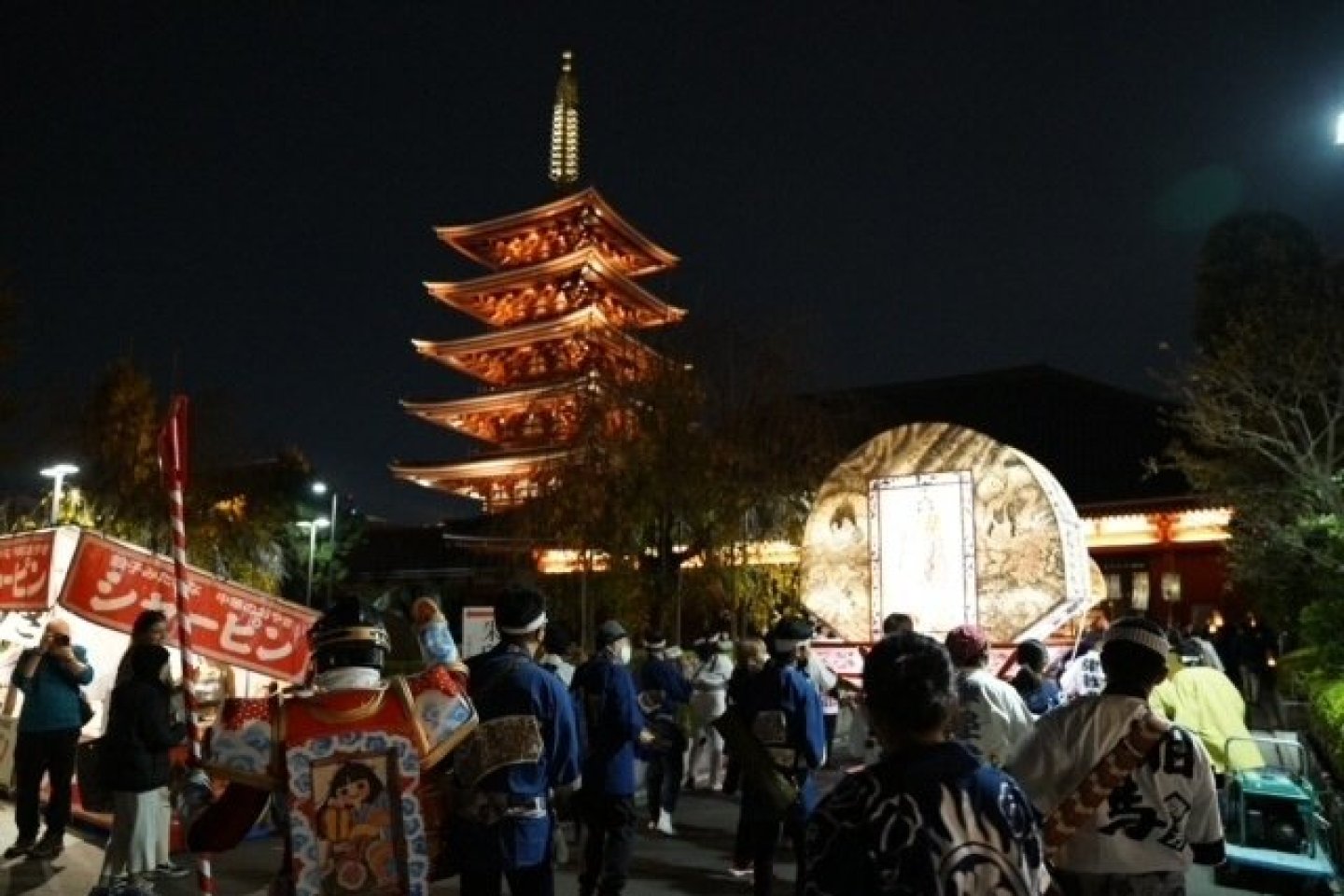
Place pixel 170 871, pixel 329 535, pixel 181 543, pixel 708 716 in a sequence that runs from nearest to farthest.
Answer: pixel 181 543
pixel 170 871
pixel 708 716
pixel 329 535

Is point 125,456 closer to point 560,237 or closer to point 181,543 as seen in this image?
point 560,237

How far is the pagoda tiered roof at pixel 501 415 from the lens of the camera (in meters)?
34.5

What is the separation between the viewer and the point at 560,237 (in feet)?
131

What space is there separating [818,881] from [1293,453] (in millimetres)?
15990

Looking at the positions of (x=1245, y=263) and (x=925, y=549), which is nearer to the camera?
(x=925, y=549)

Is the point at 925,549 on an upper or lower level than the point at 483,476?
lower

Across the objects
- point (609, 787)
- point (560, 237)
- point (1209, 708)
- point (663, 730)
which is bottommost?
point (609, 787)

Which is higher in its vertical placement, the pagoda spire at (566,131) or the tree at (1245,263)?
the pagoda spire at (566,131)

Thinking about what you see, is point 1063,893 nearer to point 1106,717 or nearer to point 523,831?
point 1106,717

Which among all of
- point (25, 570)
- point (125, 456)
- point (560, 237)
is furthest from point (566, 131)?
point (25, 570)

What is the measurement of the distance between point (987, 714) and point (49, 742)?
701 cm

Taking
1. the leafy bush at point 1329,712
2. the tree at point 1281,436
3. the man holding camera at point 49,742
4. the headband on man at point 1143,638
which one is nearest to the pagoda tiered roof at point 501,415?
the tree at point 1281,436

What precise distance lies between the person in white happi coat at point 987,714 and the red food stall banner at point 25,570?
27.0 ft

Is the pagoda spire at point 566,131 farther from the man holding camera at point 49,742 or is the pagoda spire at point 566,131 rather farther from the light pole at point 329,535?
the man holding camera at point 49,742
